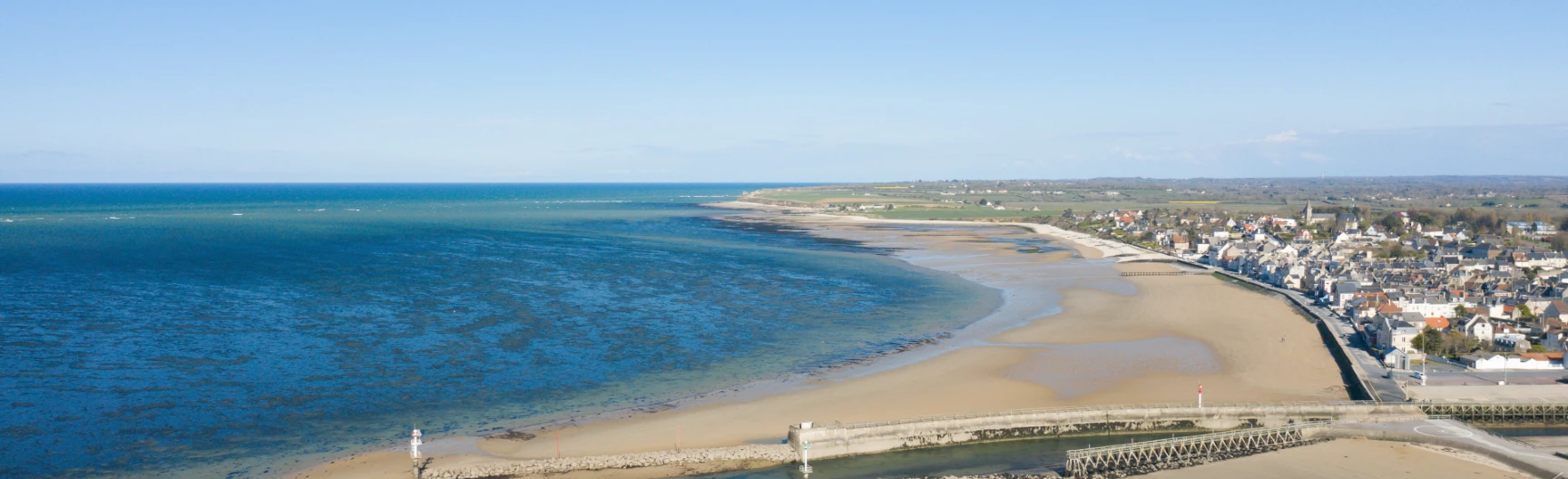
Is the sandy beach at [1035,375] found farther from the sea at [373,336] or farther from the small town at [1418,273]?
the small town at [1418,273]

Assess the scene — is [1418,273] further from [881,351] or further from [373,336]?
[373,336]

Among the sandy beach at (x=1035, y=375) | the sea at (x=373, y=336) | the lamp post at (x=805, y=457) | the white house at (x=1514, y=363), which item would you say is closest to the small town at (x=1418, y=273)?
the white house at (x=1514, y=363)

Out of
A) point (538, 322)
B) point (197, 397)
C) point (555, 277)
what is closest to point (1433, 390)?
point (538, 322)

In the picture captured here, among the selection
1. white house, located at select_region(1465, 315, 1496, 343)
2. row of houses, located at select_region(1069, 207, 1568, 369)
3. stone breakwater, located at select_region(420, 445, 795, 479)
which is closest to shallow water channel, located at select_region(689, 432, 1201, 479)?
stone breakwater, located at select_region(420, 445, 795, 479)

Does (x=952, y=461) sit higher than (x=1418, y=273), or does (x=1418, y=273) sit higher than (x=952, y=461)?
(x=1418, y=273)

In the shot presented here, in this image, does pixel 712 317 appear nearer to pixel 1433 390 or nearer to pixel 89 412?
pixel 89 412

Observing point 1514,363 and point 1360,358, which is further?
point 1360,358

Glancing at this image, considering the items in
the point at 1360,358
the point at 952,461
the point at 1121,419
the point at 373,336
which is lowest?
the point at 952,461

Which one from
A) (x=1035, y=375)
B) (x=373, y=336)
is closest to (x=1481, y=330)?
(x=1035, y=375)
